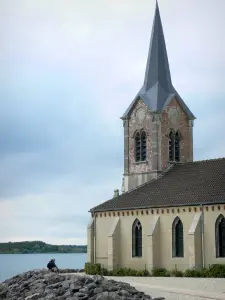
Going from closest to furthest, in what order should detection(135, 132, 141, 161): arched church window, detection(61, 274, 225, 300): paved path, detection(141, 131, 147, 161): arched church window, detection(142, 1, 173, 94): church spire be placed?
detection(61, 274, 225, 300): paved path, detection(141, 131, 147, 161): arched church window, detection(135, 132, 141, 161): arched church window, detection(142, 1, 173, 94): church spire

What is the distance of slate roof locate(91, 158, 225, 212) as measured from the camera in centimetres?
5141

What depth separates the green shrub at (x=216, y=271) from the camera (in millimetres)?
47875

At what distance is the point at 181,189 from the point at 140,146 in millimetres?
10337

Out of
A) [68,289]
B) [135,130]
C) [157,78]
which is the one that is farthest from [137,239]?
[68,289]

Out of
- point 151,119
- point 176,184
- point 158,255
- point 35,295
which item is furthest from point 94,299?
point 151,119

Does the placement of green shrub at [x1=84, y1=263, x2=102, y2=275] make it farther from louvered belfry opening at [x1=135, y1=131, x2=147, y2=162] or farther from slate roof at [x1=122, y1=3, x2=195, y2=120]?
slate roof at [x1=122, y1=3, x2=195, y2=120]

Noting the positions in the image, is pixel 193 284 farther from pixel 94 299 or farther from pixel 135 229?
pixel 135 229

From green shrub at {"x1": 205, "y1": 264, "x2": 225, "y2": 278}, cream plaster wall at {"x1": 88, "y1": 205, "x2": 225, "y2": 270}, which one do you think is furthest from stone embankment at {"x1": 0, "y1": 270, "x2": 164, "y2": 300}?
cream plaster wall at {"x1": 88, "y1": 205, "x2": 225, "y2": 270}

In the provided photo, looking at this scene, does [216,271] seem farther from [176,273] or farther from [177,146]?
[177,146]

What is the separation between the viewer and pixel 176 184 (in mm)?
55844

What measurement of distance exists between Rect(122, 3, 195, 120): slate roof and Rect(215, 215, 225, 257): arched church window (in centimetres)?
1650

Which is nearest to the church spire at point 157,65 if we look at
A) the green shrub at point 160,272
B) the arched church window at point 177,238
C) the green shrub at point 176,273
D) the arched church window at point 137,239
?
the arched church window at point 137,239

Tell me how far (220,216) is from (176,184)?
699cm

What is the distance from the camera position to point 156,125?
62.3m
